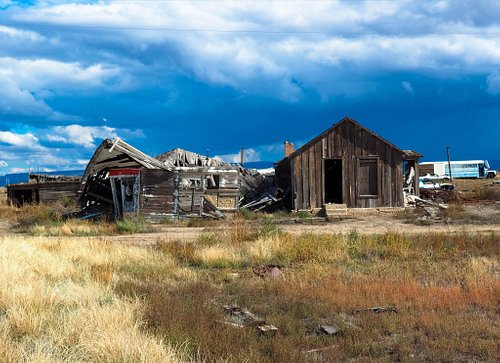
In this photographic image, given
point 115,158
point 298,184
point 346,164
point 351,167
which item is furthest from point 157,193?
point 351,167

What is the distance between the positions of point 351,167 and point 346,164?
284 mm

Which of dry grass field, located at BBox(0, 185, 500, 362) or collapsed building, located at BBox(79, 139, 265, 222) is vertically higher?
collapsed building, located at BBox(79, 139, 265, 222)

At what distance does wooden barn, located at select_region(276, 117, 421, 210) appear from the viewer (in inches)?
1040

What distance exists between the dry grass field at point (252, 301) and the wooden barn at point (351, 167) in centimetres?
1235

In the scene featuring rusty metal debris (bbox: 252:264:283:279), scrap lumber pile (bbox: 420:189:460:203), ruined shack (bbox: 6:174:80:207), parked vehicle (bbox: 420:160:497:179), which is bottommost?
rusty metal debris (bbox: 252:264:283:279)

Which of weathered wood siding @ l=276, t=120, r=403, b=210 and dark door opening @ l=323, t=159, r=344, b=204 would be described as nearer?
weathered wood siding @ l=276, t=120, r=403, b=210

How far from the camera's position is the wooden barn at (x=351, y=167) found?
26422 millimetres

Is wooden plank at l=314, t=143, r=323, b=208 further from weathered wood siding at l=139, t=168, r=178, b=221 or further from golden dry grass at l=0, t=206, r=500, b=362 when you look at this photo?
golden dry grass at l=0, t=206, r=500, b=362

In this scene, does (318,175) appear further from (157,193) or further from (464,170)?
(464,170)

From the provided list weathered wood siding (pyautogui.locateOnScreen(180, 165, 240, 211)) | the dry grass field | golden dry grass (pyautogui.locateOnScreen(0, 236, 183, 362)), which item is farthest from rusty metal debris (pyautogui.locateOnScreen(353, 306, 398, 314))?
weathered wood siding (pyautogui.locateOnScreen(180, 165, 240, 211))

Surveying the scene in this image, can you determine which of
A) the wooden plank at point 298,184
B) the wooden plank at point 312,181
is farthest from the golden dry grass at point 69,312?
the wooden plank at point 312,181

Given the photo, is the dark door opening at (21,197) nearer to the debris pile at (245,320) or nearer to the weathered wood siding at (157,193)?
the weathered wood siding at (157,193)

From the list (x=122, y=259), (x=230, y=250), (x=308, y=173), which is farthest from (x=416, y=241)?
(x=308, y=173)

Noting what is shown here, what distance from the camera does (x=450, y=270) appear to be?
427 inches
